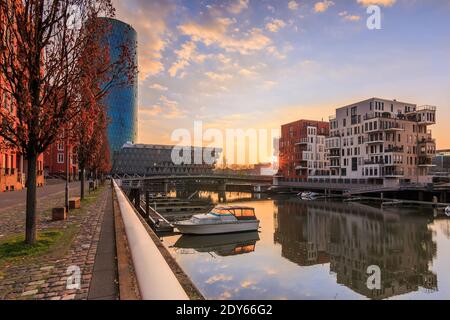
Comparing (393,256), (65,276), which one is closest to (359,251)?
(393,256)

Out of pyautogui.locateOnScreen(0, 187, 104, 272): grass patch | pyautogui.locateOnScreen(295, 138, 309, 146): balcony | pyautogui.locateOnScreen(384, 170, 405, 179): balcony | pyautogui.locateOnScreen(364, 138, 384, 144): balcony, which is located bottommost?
pyautogui.locateOnScreen(0, 187, 104, 272): grass patch

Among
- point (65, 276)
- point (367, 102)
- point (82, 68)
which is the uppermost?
point (367, 102)

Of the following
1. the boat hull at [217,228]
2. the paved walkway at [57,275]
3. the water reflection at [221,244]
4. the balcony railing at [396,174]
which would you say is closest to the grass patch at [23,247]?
the paved walkway at [57,275]

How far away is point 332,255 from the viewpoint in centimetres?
2373

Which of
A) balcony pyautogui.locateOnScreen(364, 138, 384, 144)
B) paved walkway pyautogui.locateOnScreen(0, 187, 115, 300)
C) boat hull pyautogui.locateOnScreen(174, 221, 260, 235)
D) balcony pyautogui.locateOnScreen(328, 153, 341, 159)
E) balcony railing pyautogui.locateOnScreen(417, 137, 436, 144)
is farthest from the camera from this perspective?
balcony pyautogui.locateOnScreen(328, 153, 341, 159)

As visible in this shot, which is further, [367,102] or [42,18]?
[367,102]

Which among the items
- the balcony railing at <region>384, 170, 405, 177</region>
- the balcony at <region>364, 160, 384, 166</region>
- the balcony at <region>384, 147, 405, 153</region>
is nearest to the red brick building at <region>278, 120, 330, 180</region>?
the balcony at <region>364, 160, 384, 166</region>

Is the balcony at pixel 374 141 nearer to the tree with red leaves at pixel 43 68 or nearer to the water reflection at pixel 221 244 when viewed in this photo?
the water reflection at pixel 221 244

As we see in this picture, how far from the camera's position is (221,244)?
26891 millimetres

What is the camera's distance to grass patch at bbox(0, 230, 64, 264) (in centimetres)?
948

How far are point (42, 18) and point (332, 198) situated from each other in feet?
228

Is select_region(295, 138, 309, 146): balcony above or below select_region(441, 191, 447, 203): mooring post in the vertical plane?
above

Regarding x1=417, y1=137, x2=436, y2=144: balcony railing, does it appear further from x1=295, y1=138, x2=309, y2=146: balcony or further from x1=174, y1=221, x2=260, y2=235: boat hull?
x1=174, y1=221, x2=260, y2=235: boat hull
